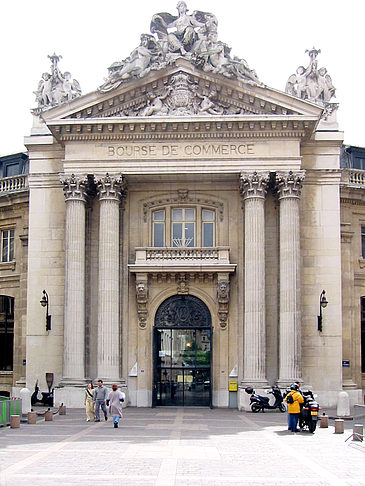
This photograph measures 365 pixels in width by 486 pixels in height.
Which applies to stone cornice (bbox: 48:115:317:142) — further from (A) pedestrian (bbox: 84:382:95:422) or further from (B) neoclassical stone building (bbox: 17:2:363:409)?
(A) pedestrian (bbox: 84:382:95:422)

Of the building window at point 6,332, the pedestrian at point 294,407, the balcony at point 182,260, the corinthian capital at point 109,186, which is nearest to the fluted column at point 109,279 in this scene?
the corinthian capital at point 109,186

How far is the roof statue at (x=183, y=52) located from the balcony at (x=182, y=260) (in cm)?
880

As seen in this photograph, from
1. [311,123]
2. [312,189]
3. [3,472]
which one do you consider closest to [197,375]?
[312,189]

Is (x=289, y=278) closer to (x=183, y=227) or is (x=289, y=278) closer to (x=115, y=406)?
(x=183, y=227)

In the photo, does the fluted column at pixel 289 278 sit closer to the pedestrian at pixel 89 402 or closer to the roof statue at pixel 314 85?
the roof statue at pixel 314 85

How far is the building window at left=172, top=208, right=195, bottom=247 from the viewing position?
44281mm

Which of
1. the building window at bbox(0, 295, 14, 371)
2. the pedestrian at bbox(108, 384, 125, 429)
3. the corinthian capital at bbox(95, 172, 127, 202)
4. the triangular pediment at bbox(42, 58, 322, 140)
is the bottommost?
the pedestrian at bbox(108, 384, 125, 429)

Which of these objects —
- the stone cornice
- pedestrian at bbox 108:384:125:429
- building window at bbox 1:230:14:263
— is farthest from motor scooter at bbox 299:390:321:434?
building window at bbox 1:230:14:263

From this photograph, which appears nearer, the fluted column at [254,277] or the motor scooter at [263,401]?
the motor scooter at [263,401]

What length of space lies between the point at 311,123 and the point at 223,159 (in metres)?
4.84

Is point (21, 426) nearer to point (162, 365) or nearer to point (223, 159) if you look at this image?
point (162, 365)

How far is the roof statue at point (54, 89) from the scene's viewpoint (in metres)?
45.6

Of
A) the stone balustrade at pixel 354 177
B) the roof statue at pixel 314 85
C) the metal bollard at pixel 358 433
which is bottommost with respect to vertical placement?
the metal bollard at pixel 358 433

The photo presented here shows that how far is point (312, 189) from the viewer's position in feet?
144
